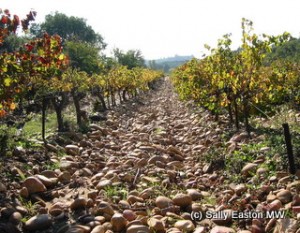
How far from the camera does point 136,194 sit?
17.7 ft

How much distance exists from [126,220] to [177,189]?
136 cm

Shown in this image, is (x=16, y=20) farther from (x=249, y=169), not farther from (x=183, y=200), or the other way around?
(x=249, y=169)

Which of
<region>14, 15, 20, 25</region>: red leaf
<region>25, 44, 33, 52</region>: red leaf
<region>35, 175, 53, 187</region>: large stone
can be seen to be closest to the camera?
<region>14, 15, 20, 25</region>: red leaf

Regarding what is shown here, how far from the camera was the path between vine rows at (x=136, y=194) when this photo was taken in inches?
169

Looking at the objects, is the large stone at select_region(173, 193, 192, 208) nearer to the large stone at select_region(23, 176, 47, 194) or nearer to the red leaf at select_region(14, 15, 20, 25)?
the large stone at select_region(23, 176, 47, 194)

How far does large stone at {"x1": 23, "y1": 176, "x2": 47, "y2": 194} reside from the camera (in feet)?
17.7

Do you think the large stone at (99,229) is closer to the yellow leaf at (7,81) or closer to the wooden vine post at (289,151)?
the yellow leaf at (7,81)

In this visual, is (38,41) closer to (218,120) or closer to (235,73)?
(235,73)

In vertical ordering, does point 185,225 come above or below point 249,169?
below

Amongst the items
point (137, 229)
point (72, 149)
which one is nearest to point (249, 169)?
point (137, 229)

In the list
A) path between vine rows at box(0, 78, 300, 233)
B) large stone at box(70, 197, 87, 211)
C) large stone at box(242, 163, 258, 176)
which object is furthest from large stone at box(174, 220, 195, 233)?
large stone at box(242, 163, 258, 176)

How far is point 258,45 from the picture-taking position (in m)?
7.09

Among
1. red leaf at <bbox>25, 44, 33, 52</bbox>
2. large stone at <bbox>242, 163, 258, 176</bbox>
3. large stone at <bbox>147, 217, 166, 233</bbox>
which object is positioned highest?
red leaf at <bbox>25, 44, 33, 52</bbox>

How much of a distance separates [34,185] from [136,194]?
158 cm
